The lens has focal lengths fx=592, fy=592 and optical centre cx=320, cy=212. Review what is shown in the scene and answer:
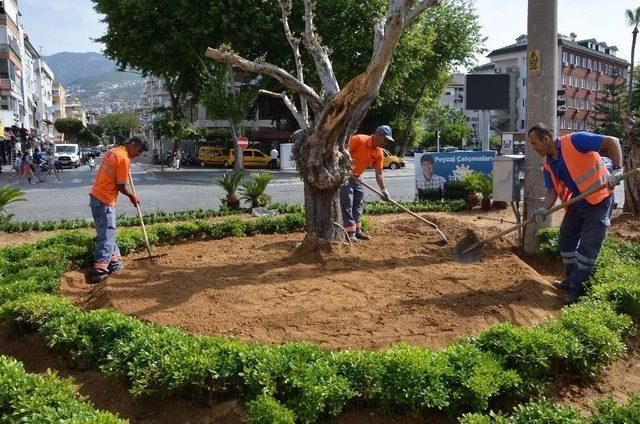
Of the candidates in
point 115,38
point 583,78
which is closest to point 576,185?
point 115,38

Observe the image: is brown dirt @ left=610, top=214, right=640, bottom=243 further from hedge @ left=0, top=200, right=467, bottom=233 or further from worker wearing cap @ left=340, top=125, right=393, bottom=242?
worker wearing cap @ left=340, top=125, right=393, bottom=242

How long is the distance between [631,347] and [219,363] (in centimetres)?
326

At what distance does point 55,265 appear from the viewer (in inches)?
260

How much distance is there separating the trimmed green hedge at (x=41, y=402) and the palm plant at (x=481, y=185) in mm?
10204

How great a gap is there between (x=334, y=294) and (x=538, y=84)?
162 inches

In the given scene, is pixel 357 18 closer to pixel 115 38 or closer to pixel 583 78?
pixel 115 38

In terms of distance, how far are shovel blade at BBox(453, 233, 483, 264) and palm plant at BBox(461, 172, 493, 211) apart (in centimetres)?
568

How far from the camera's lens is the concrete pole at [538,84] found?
24.4 feet

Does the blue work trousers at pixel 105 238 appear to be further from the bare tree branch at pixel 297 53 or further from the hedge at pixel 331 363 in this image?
the bare tree branch at pixel 297 53

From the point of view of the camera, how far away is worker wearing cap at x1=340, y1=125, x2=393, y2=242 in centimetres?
824

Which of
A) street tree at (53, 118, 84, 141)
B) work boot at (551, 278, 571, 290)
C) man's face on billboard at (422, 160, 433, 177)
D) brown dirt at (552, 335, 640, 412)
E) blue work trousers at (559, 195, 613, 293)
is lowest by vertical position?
brown dirt at (552, 335, 640, 412)

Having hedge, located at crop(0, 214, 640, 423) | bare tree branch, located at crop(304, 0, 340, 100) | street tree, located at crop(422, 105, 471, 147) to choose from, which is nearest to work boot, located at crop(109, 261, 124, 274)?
hedge, located at crop(0, 214, 640, 423)

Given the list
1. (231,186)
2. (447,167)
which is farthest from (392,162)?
(231,186)

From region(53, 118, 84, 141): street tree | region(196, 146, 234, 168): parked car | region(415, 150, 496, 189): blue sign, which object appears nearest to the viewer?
region(415, 150, 496, 189): blue sign
